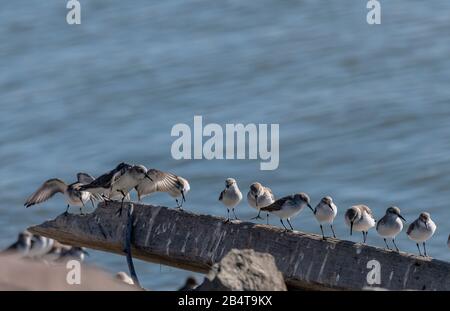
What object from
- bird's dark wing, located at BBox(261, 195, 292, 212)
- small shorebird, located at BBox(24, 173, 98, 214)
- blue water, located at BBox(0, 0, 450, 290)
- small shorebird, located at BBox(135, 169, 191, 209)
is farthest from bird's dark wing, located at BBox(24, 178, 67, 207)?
blue water, located at BBox(0, 0, 450, 290)

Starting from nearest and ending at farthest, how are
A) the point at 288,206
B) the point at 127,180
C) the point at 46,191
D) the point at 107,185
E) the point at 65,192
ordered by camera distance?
the point at 127,180, the point at 107,185, the point at 288,206, the point at 65,192, the point at 46,191

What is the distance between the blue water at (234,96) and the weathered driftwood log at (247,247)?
752 cm

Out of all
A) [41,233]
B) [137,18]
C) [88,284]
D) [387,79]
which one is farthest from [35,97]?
[88,284]

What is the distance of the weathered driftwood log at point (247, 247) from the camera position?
12578 millimetres

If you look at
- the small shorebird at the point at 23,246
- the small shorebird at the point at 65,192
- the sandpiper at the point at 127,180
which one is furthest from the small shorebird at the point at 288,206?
the small shorebird at the point at 23,246

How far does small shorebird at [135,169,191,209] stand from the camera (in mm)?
16062

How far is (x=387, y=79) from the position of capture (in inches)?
1216

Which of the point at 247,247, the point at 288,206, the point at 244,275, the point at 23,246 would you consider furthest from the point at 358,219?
the point at 244,275

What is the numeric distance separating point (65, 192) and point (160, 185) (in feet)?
5.42

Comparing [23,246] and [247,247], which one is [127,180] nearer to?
[23,246]

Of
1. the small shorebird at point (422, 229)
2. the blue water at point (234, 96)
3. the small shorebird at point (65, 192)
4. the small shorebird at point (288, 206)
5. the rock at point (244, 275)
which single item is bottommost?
the rock at point (244, 275)

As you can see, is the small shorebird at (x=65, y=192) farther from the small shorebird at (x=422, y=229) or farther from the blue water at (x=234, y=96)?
the blue water at (x=234, y=96)

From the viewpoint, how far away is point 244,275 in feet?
33.3

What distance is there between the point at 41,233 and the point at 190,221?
204 cm
